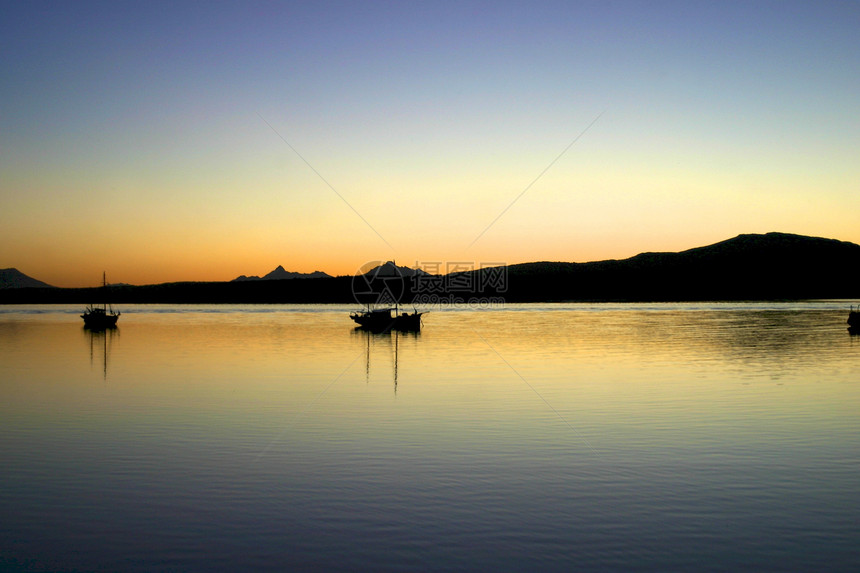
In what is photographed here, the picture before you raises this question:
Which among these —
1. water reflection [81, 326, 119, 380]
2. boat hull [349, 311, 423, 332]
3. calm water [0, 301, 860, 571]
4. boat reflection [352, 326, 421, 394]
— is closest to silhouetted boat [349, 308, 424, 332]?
boat hull [349, 311, 423, 332]

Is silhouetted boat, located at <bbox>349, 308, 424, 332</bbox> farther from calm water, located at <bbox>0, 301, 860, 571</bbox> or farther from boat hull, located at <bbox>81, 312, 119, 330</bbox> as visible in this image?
calm water, located at <bbox>0, 301, 860, 571</bbox>

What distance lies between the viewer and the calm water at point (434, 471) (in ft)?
32.0

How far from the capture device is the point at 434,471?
14148mm

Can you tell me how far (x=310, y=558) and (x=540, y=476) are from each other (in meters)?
5.83

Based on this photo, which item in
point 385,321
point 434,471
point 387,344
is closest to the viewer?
point 434,471

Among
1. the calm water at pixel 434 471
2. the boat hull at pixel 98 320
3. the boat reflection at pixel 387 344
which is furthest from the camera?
the boat hull at pixel 98 320

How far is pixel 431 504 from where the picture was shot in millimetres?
11773

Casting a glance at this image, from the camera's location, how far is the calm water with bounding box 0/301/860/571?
975cm

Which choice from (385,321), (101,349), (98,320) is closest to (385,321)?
(385,321)

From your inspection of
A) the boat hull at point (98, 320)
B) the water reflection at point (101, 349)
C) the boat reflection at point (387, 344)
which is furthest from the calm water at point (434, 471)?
the boat hull at point (98, 320)

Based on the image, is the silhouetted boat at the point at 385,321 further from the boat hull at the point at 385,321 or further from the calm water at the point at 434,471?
the calm water at the point at 434,471

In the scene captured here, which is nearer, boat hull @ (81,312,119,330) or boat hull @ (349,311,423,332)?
boat hull @ (349,311,423,332)

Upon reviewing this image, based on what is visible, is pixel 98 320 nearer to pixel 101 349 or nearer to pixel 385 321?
pixel 385 321

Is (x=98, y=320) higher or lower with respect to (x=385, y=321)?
higher
